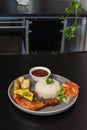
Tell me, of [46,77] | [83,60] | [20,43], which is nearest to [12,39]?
[20,43]

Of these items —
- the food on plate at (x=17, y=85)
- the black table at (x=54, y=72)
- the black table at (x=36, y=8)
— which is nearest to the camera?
the black table at (x=54, y=72)

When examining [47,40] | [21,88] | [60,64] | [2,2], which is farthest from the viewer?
[2,2]

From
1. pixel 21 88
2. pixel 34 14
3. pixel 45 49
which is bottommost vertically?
pixel 45 49

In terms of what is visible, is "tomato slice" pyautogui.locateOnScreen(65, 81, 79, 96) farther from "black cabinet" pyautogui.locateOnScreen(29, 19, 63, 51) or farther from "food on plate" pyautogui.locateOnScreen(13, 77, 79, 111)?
"black cabinet" pyautogui.locateOnScreen(29, 19, 63, 51)

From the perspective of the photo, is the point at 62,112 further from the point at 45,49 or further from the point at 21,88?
the point at 45,49

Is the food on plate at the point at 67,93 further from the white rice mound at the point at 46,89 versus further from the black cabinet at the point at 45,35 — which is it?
the black cabinet at the point at 45,35

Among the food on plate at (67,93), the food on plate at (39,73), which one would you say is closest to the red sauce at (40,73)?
the food on plate at (39,73)

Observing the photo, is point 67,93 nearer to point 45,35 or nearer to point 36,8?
point 45,35
